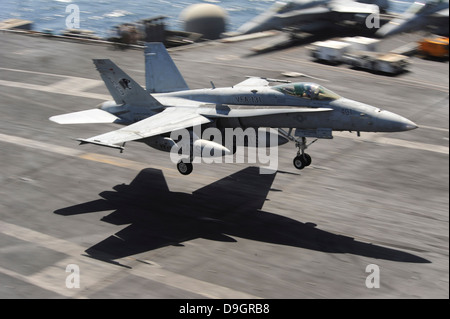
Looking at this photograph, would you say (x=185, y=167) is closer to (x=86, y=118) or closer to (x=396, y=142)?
(x=86, y=118)

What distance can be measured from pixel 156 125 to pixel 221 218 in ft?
15.7

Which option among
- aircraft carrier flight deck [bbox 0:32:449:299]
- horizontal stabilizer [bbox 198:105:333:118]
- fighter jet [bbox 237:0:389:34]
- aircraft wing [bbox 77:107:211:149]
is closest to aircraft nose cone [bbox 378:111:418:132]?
aircraft carrier flight deck [bbox 0:32:449:299]

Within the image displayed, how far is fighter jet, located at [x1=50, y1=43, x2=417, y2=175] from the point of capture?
22891 mm

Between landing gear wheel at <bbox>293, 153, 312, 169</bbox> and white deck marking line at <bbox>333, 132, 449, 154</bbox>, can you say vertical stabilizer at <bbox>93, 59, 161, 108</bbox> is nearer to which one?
landing gear wheel at <bbox>293, 153, 312, 169</bbox>

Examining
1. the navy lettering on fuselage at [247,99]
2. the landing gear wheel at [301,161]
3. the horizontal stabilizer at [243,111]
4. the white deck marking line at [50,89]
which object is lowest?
the white deck marking line at [50,89]

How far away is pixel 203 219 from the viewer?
2280 centimetres

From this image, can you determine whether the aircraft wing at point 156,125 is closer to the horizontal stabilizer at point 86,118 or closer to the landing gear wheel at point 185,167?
the landing gear wheel at point 185,167

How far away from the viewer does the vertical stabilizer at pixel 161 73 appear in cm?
2792

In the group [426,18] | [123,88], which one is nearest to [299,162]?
[123,88]

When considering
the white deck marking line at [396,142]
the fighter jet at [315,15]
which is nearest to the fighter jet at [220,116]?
the white deck marking line at [396,142]

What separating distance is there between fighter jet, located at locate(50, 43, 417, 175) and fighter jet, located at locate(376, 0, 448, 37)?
100ft

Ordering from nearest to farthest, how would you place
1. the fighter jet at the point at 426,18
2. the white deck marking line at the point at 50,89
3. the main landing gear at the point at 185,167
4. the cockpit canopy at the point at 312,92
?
the cockpit canopy at the point at 312,92 < the main landing gear at the point at 185,167 < the white deck marking line at the point at 50,89 < the fighter jet at the point at 426,18

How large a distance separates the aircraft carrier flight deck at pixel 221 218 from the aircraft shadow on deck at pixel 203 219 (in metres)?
0.07

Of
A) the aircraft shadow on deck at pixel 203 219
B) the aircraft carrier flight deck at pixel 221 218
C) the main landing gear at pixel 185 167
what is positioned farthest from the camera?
the main landing gear at pixel 185 167
